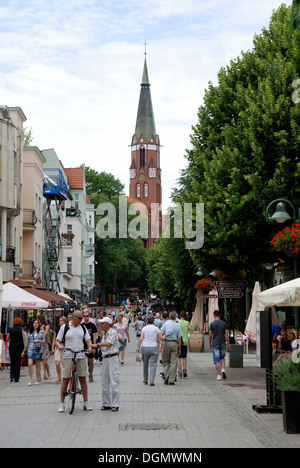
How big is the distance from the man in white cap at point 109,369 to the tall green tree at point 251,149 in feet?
30.0

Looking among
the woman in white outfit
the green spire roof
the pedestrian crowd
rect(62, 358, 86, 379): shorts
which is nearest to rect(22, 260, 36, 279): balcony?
the pedestrian crowd

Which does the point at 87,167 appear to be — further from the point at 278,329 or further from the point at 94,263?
the point at 278,329

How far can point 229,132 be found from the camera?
24266 mm

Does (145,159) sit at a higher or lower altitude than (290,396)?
higher

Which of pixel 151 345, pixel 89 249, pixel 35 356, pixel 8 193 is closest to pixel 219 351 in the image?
→ pixel 151 345

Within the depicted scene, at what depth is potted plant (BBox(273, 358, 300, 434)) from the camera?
1088 cm

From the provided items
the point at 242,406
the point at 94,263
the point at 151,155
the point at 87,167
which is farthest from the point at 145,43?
the point at 242,406

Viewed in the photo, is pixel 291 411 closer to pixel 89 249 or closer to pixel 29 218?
pixel 29 218

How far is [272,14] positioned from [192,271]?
17844 millimetres

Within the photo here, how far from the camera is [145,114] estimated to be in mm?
158500

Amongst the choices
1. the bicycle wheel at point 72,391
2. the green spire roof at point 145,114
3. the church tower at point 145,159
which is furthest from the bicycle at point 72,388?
Result: the green spire roof at point 145,114

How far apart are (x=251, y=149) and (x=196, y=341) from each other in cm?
1310

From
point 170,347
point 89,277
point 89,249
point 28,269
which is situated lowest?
point 170,347
